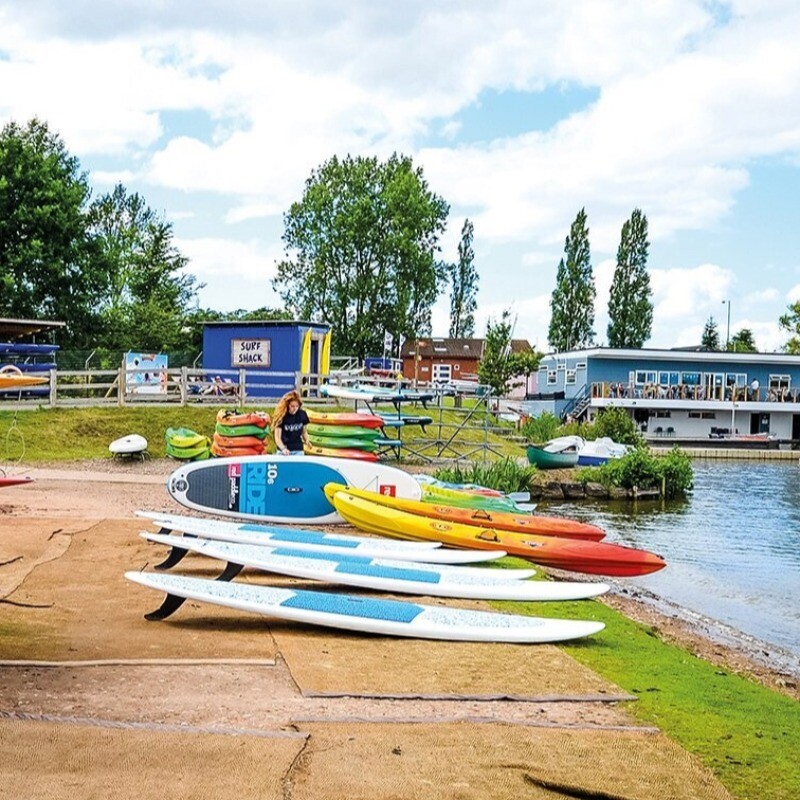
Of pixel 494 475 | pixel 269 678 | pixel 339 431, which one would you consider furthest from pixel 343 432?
pixel 269 678

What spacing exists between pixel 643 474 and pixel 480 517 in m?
15.6

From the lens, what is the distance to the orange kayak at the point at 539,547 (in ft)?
40.0

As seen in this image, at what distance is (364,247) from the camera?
2375 inches

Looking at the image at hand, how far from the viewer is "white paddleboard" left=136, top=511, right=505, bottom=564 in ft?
34.4

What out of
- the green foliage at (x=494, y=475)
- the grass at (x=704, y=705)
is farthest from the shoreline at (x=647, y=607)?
the green foliage at (x=494, y=475)

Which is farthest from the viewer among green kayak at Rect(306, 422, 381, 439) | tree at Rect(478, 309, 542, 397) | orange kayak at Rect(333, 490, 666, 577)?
tree at Rect(478, 309, 542, 397)

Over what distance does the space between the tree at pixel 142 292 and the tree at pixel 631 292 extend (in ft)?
106

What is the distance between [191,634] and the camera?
727 centimetres

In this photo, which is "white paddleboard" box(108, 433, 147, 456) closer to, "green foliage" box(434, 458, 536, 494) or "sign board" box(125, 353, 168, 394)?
"sign board" box(125, 353, 168, 394)

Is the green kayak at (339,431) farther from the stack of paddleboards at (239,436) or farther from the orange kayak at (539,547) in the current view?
the orange kayak at (539,547)

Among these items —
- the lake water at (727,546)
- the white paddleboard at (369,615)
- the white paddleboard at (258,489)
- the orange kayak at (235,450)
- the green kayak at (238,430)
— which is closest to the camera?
the white paddleboard at (369,615)

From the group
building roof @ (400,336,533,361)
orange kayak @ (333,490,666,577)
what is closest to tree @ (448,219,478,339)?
building roof @ (400,336,533,361)

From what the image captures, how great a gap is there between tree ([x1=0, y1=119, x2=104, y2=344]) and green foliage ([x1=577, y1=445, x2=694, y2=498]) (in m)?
23.0

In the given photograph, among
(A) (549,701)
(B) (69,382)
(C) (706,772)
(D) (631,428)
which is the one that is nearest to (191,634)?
(A) (549,701)
